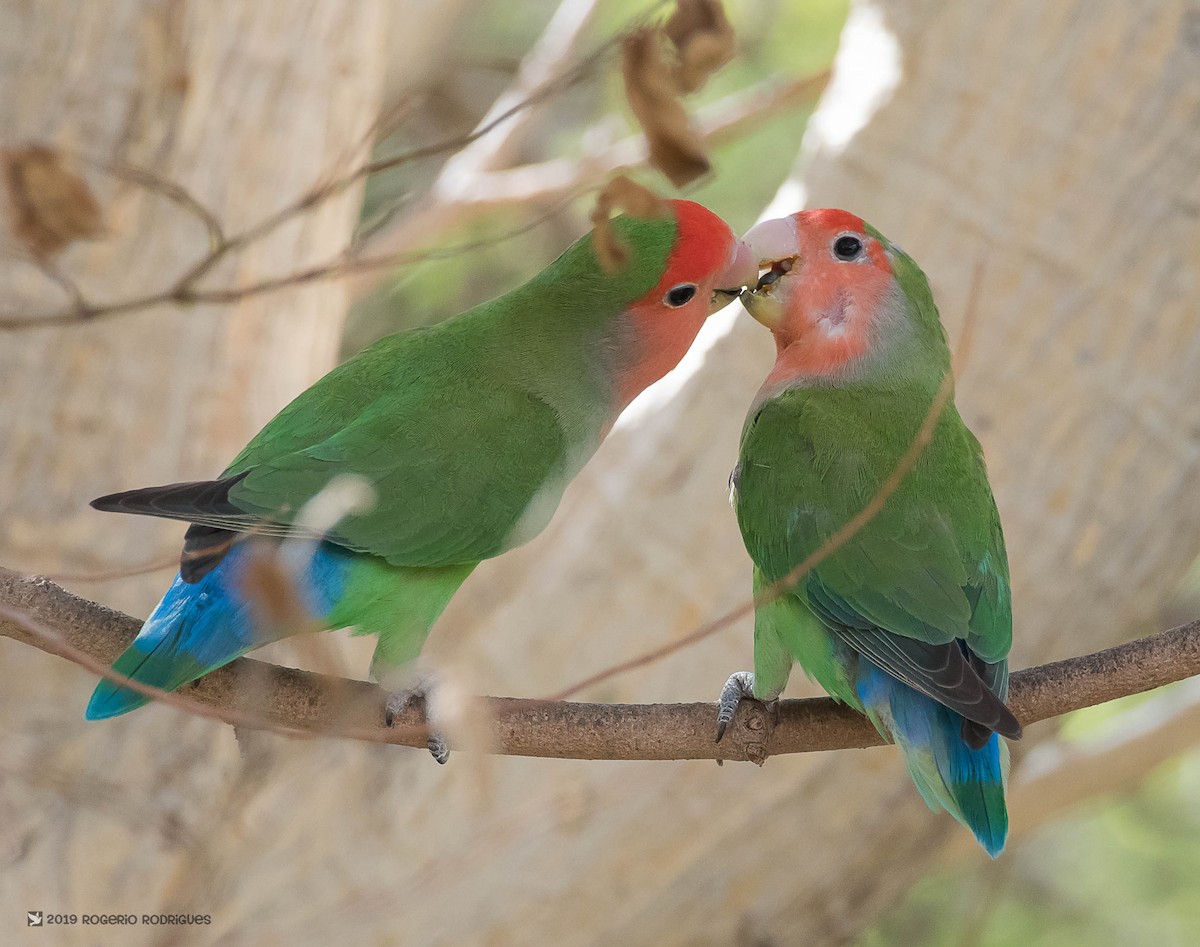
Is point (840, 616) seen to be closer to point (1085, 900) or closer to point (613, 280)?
point (613, 280)

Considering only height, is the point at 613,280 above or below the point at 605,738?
above

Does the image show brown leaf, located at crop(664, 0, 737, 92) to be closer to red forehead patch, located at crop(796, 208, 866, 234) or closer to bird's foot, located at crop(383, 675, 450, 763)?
red forehead patch, located at crop(796, 208, 866, 234)

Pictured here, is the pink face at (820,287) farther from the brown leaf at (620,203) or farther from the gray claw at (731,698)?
the brown leaf at (620,203)

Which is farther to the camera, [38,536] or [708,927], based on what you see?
[708,927]

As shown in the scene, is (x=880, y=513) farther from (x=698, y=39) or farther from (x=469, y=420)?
(x=698, y=39)

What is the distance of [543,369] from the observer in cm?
239

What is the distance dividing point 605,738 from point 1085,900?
379 cm

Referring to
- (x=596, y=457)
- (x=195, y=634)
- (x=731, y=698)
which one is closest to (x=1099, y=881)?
(x=596, y=457)

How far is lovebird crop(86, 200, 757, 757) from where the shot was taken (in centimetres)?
189

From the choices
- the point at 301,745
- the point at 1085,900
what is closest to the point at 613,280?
the point at 301,745

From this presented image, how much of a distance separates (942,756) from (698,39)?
4.06 feet

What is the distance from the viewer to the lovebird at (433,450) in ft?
6.21

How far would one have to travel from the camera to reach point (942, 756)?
2.05m

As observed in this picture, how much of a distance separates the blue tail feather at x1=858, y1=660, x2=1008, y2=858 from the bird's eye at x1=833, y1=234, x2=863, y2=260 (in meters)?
0.82
